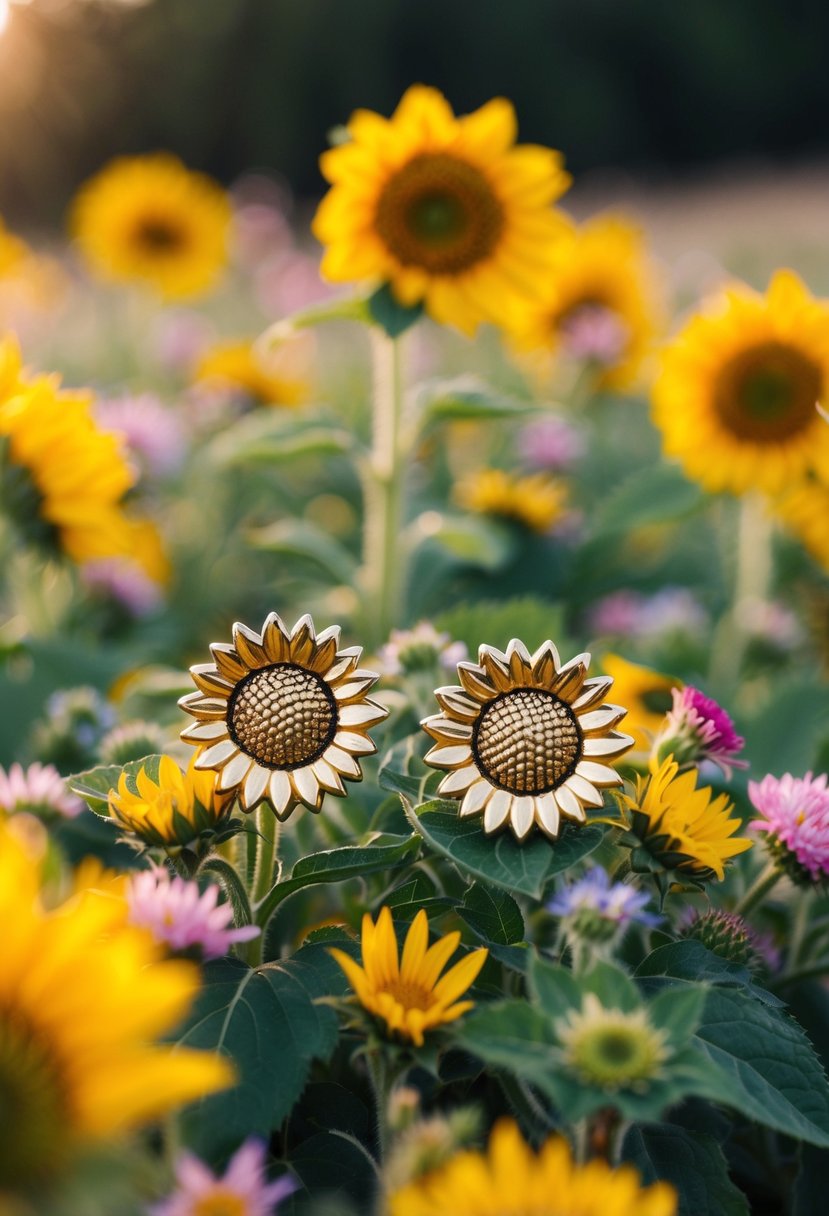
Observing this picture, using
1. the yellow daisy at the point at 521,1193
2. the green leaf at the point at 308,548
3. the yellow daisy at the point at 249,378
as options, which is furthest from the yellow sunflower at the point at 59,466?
the yellow daisy at the point at 249,378

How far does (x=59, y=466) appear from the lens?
1619 mm

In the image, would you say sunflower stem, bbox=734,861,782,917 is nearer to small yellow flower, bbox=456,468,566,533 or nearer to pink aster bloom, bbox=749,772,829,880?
pink aster bloom, bbox=749,772,829,880

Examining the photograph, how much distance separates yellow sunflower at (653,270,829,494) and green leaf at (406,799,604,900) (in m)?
1.32

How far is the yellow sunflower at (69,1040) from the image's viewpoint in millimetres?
631

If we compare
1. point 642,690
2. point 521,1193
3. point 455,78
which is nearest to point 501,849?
point 521,1193

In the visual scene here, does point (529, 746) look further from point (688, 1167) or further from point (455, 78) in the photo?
point (455, 78)

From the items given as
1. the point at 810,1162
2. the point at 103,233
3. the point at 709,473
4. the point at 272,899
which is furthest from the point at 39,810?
the point at 103,233

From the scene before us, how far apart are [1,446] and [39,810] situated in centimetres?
54

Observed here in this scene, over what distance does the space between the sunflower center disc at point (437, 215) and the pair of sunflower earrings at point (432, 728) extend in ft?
3.30

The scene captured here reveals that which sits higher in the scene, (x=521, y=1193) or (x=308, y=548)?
(x=308, y=548)

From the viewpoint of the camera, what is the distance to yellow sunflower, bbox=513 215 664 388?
3.04m

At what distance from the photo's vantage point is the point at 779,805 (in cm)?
115

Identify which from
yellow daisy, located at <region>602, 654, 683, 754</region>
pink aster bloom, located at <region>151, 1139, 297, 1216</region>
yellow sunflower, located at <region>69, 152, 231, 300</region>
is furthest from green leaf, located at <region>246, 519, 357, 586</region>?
yellow sunflower, located at <region>69, 152, 231, 300</region>

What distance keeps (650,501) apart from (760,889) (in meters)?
1.34
